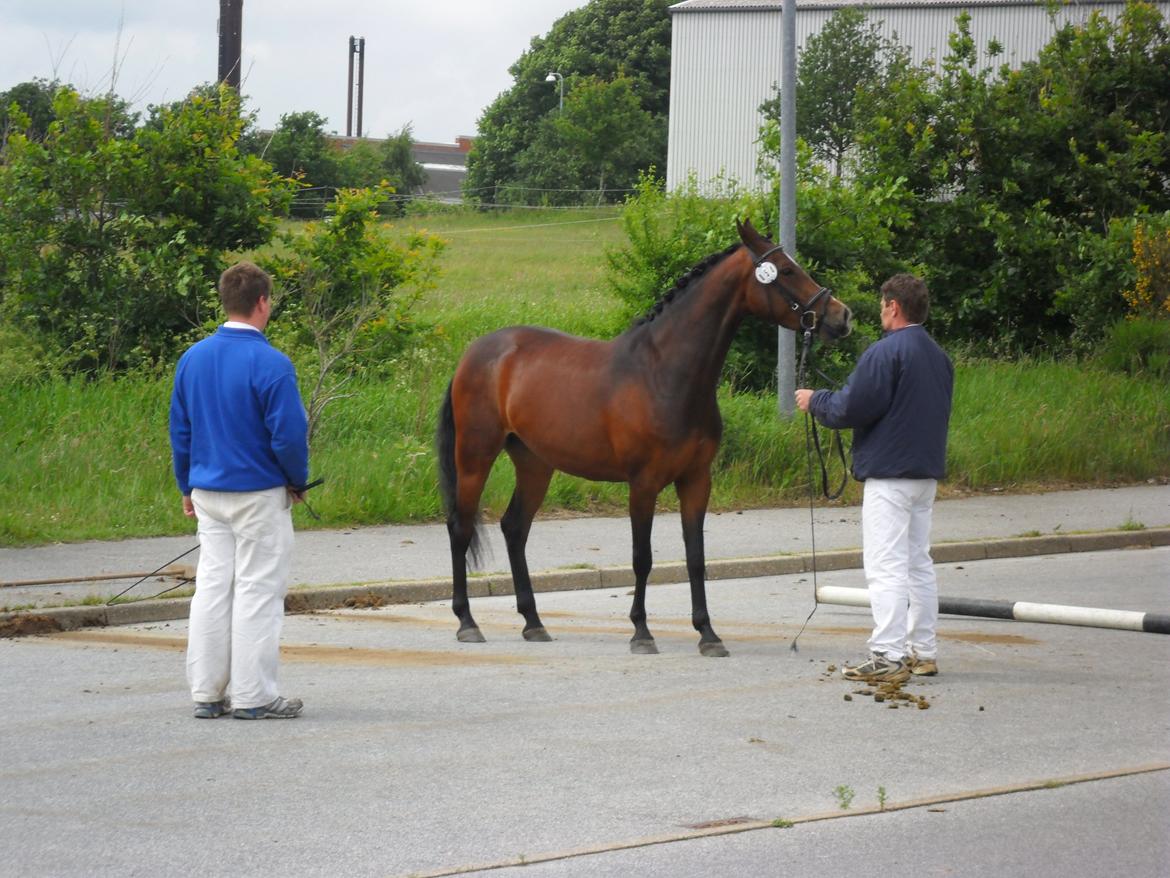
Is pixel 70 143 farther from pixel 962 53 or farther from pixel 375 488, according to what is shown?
pixel 962 53

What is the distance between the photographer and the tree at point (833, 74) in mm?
53562

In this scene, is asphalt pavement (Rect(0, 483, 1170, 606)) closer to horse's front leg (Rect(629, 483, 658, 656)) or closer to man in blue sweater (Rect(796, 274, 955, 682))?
horse's front leg (Rect(629, 483, 658, 656))

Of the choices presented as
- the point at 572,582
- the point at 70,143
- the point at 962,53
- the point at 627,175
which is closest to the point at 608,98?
the point at 627,175

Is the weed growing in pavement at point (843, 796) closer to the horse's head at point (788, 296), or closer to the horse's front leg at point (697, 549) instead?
the horse's front leg at point (697, 549)

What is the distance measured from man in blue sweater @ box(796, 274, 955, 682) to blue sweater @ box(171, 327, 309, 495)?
266cm

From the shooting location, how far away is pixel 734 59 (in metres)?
64.6

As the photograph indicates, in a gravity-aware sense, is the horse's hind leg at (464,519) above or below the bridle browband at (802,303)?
below

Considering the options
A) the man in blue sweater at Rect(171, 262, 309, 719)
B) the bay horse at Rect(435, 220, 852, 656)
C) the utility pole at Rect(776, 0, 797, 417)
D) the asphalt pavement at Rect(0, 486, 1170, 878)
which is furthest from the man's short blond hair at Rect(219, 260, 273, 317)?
the utility pole at Rect(776, 0, 797, 417)

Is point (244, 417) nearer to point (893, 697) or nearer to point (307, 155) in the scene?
point (893, 697)

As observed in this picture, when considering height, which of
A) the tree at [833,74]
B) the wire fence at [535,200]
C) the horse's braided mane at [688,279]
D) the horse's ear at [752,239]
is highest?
the tree at [833,74]

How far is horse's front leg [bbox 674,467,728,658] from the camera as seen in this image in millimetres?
8555

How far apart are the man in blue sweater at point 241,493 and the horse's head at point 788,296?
2.91m

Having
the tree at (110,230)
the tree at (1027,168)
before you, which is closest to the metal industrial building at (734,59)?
the tree at (1027,168)

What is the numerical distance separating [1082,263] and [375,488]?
13133mm
